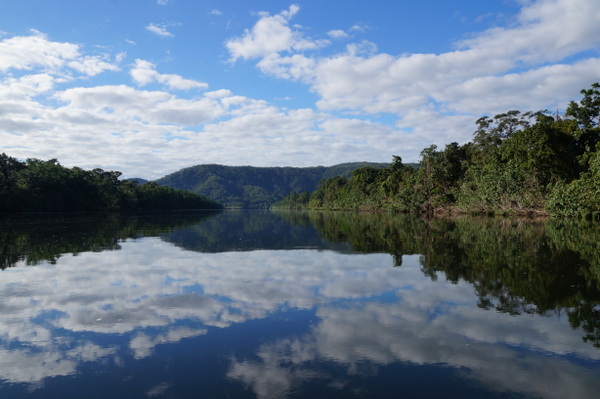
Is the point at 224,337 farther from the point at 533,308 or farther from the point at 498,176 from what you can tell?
the point at 498,176

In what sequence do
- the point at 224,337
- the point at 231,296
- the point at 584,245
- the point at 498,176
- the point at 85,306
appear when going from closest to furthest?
1. the point at 224,337
2. the point at 85,306
3. the point at 231,296
4. the point at 584,245
5. the point at 498,176

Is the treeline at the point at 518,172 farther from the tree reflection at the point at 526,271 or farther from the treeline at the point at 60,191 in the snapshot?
the treeline at the point at 60,191

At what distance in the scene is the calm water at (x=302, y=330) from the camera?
15.2ft

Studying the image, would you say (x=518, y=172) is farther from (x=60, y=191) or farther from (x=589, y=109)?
(x=60, y=191)

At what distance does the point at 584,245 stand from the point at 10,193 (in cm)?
7957

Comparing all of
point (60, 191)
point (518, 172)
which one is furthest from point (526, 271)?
point (60, 191)

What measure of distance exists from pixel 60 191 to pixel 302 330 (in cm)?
8962

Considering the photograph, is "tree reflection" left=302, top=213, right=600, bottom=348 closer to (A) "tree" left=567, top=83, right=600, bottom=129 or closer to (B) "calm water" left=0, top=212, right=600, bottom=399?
(B) "calm water" left=0, top=212, right=600, bottom=399

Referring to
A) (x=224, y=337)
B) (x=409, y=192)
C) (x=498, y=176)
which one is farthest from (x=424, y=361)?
(x=409, y=192)

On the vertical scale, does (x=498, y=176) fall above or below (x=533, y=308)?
above

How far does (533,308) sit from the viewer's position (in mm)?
7648

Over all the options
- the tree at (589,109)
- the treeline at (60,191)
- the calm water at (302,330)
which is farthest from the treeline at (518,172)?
the treeline at (60,191)

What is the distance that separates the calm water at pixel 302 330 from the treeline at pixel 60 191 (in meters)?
68.6

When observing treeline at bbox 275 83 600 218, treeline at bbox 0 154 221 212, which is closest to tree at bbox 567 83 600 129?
treeline at bbox 275 83 600 218
